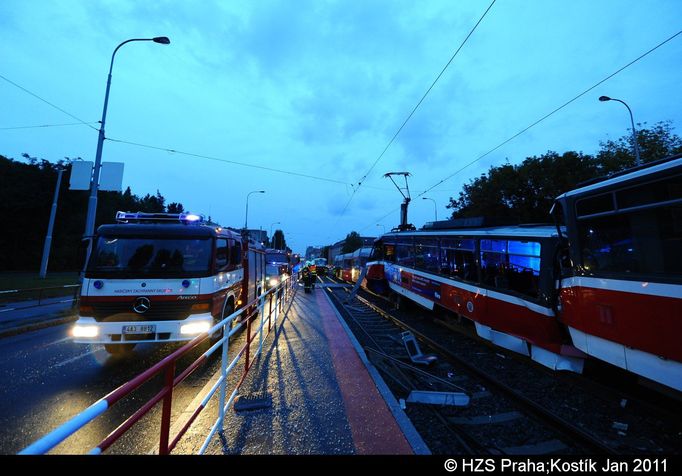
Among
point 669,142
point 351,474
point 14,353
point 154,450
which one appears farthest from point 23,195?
point 669,142

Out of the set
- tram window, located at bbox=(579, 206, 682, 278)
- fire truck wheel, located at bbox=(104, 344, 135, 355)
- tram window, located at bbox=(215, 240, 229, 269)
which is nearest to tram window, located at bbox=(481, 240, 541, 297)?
tram window, located at bbox=(579, 206, 682, 278)

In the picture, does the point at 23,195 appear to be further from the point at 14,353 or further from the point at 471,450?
the point at 471,450

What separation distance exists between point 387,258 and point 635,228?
11703mm

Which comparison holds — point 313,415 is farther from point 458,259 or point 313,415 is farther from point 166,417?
point 458,259

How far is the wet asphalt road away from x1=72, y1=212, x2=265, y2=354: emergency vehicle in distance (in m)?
0.57

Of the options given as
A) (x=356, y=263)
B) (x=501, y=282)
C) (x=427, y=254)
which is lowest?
(x=501, y=282)

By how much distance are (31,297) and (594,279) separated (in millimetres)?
21726

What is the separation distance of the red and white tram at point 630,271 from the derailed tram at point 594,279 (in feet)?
0.04

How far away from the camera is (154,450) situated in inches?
142

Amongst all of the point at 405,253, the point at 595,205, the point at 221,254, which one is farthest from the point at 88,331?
the point at 405,253

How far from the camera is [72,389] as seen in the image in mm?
5277

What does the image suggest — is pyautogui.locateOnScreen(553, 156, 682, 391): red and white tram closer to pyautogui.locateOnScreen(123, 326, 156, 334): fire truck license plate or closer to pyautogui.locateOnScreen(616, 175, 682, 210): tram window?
pyautogui.locateOnScreen(616, 175, 682, 210): tram window

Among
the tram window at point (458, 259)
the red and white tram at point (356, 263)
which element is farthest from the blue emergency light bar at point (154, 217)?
the red and white tram at point (356, 263)

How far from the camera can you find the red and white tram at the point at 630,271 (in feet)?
12.0
